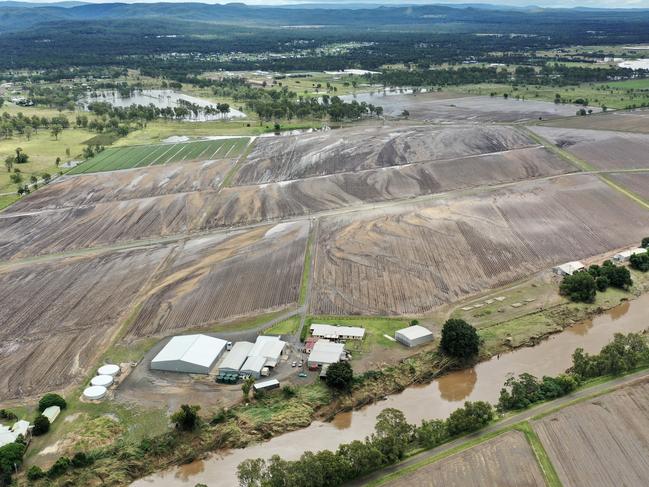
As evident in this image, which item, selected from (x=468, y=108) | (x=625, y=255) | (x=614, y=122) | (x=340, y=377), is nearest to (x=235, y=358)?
(x=340, y=377)

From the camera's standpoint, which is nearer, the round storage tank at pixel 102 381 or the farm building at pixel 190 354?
the round storage tank at pixel 102 381

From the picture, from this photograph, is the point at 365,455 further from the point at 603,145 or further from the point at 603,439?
the point at 603,145

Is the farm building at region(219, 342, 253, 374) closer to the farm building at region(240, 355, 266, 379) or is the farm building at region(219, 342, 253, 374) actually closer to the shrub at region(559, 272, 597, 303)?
the farm building at region(240, 355, 266, 379)

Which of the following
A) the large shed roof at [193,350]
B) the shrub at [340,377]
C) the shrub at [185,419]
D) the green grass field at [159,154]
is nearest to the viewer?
the shrub at [185,419]

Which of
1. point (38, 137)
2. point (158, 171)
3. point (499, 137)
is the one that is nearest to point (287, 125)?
point (158, 171)

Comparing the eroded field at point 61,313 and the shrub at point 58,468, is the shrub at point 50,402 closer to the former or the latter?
the eroded field at point 61,313

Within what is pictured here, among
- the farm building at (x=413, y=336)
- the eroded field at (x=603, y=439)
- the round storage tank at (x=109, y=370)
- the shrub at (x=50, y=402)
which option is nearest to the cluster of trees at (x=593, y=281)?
the eroded field at (x=603, y=439)
